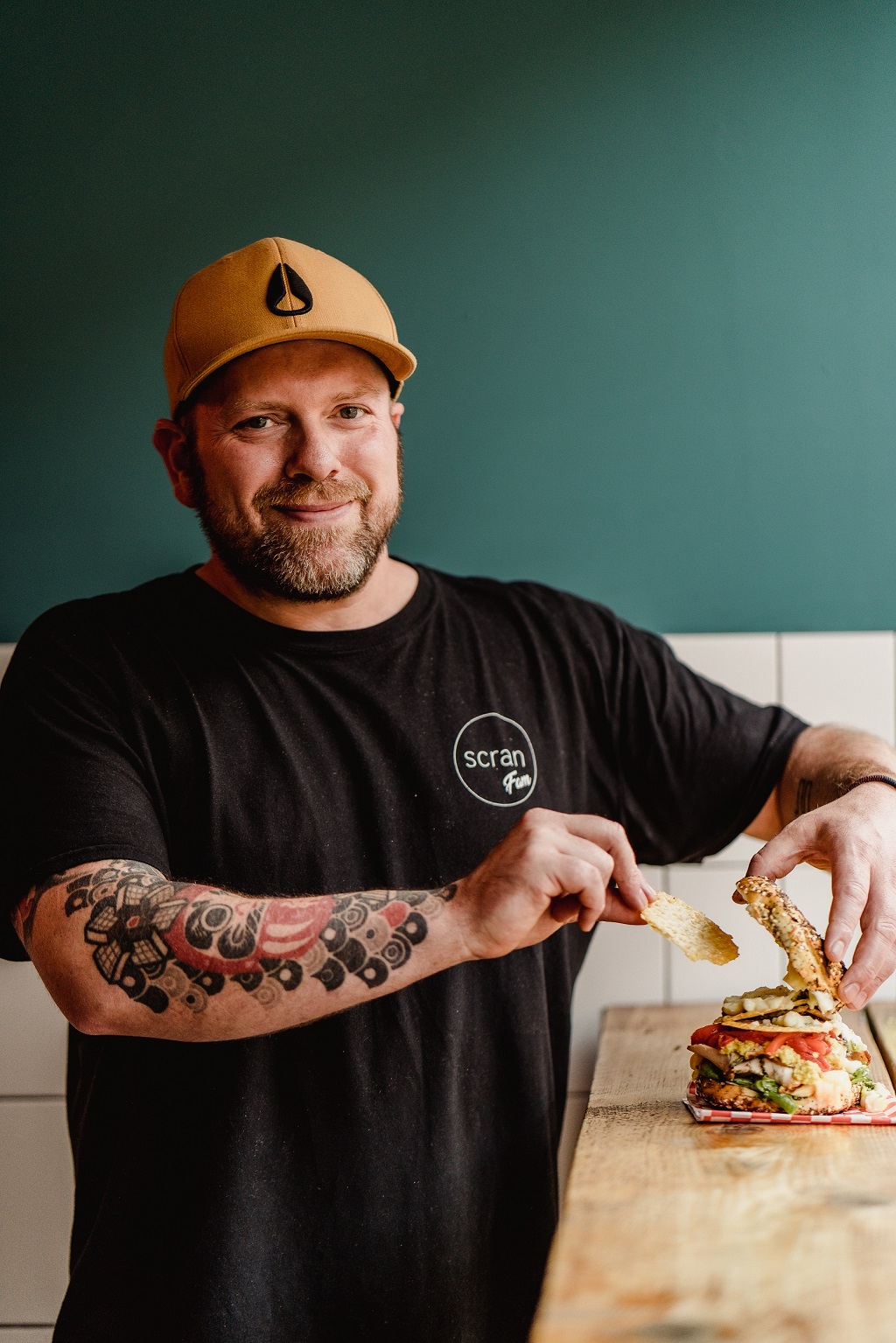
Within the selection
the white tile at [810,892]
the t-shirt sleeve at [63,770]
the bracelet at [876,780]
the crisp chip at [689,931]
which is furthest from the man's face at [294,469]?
the white tile at [810,892]

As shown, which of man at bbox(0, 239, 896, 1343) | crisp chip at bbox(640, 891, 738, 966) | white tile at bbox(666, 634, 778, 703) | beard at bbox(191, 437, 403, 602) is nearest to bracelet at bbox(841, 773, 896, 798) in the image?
man at bbox(0, 239, 896, 1343)

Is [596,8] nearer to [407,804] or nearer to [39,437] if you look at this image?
[39,437]

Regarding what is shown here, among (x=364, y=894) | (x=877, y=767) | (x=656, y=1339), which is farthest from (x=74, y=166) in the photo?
(x=656, y=1339)

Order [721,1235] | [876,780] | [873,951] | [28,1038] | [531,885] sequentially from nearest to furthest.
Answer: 1. [721,1235]
2. [531,885]
3. [873,951]
4. [876,780]
5. [28,1038]

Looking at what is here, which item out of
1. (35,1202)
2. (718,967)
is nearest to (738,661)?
(718,967)

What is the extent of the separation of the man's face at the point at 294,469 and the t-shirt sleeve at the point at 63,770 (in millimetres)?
247

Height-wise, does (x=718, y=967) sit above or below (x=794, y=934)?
below

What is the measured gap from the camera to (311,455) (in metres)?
1.44

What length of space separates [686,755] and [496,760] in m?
0.31

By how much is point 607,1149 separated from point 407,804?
0.51 m

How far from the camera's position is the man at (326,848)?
114 centimetres

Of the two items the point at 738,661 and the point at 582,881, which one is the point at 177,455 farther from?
the point at 738,661

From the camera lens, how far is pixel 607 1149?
113 cm

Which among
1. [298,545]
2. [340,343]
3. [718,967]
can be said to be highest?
[340,343]
